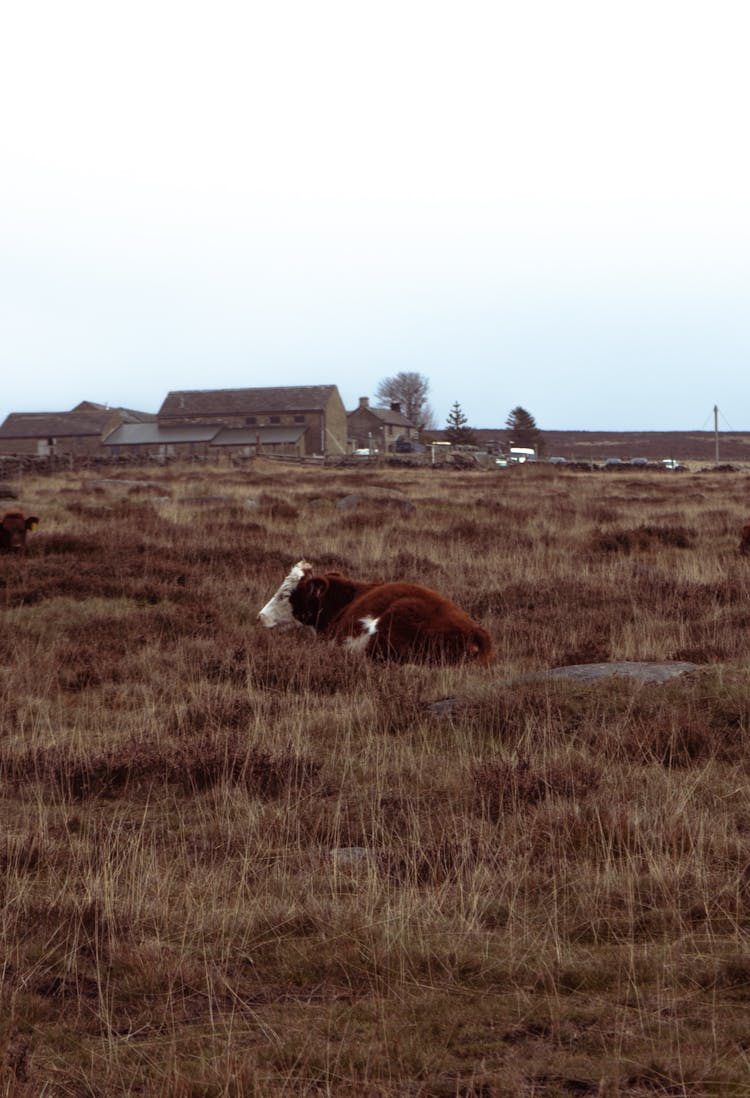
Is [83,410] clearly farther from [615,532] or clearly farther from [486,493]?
[615,532]

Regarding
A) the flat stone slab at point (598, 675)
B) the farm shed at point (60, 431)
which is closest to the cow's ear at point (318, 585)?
the flat stone slab at point (598, 675)

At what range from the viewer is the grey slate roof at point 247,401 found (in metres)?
84.9

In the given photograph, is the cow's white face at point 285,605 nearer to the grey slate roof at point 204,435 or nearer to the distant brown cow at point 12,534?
Result: the distant brown cow at point 12,534

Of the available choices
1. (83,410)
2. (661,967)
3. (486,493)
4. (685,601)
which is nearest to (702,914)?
(661,967)

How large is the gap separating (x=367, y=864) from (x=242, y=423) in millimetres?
82582

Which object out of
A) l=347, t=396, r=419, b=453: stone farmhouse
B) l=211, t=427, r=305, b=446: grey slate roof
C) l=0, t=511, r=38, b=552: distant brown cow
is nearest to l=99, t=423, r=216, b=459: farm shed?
l=211, t=427, r=305, b=446: grey slate roof

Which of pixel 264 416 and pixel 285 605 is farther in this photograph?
pixel 264 416

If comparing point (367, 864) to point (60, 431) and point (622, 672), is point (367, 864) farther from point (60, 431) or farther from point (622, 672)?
point (60, 431)

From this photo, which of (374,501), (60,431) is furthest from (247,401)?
(374,501)

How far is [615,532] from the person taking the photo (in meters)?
17.8

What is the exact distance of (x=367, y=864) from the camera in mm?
4387

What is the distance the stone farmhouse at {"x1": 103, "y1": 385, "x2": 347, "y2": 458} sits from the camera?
82750mm

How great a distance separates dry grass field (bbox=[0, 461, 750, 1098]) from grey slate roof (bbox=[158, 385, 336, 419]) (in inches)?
2963

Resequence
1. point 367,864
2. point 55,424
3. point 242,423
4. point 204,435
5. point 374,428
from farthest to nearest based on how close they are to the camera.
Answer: point 374,428, point 55,424, point 242,423, point 204,435, point 367,864
